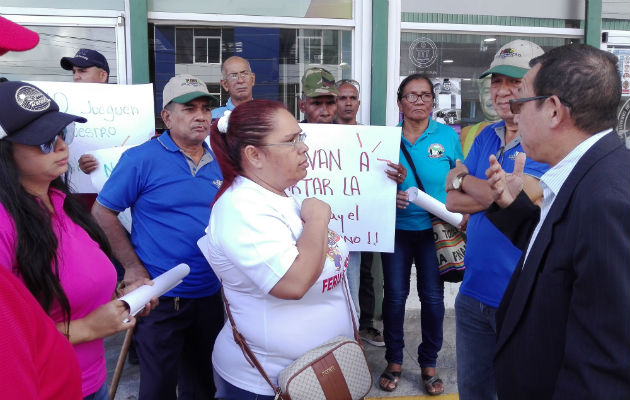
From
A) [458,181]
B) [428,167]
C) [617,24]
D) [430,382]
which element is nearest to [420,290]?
[430,382]

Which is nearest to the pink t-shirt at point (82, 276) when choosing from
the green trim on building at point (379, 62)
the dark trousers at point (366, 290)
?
the dark trousers at point (366, 290)

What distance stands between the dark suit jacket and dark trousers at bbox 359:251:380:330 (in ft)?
9.72

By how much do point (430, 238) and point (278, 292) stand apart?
6.73ft

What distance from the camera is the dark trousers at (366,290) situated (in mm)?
4516

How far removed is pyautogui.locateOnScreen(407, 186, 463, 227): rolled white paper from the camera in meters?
3.19

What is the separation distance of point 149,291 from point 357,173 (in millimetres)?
1779

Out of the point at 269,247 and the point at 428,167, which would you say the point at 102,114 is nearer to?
the point at 428,167

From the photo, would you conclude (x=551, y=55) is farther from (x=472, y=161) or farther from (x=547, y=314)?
(x=472, y=161)

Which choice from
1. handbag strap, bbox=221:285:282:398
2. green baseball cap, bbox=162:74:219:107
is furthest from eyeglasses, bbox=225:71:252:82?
handbag strap, bbox=221:285:282:398

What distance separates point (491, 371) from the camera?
2410mm

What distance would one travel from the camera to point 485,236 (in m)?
2.30

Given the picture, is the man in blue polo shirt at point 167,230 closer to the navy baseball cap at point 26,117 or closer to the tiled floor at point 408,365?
the navy baseball cap at point 26,117

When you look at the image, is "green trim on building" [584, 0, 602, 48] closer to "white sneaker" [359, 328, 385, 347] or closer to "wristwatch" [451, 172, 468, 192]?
"white sneaker" [359, 328, 385, 347]

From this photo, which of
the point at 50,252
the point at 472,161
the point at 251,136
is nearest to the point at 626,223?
the point at 251,136
